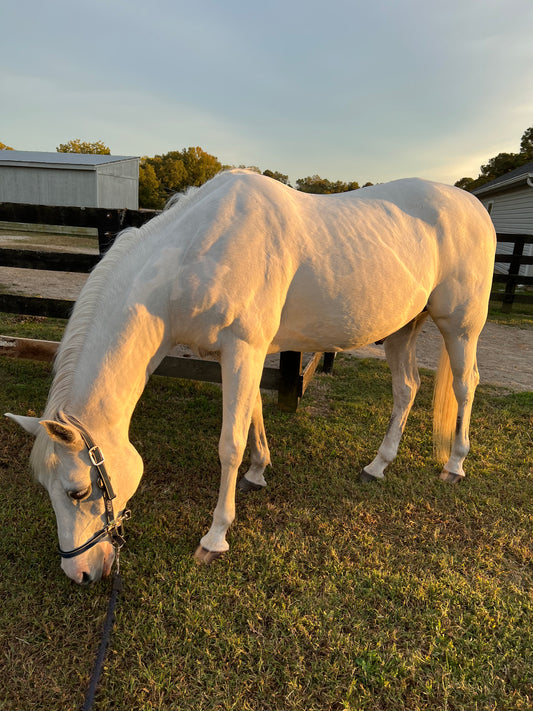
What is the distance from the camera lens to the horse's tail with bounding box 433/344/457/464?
316cm

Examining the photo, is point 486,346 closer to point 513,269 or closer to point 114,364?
point 513,269

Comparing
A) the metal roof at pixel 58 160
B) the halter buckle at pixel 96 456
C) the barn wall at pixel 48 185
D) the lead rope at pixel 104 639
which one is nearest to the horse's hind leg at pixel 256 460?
the lead rope at pixel 104 639

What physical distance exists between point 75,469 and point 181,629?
821 millimetres

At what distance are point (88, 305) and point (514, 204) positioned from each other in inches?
752

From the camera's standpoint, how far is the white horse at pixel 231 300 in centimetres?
181

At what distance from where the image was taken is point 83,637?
1.74 m

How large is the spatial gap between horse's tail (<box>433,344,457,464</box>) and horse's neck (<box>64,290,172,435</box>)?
7.29 feet

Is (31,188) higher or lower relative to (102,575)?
higher

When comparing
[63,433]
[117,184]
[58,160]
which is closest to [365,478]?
[63,433]

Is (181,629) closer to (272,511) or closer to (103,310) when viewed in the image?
(272,511)

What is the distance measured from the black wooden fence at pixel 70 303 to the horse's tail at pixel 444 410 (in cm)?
118

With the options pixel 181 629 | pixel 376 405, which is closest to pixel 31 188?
pixel 376 405

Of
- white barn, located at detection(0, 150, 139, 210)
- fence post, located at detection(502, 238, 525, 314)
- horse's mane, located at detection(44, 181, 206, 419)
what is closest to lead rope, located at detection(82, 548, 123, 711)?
horse's mane, located at detection(44, 181, 206, 419)

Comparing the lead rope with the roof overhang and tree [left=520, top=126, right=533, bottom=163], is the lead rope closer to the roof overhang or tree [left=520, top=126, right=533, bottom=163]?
the roof overhang
